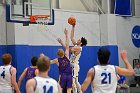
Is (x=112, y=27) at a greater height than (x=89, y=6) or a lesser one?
lesser

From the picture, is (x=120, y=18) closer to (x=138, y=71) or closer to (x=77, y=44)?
(x=138, y=71)

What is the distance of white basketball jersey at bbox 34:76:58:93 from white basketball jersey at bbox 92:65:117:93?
3.00ft

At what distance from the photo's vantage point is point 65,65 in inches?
403

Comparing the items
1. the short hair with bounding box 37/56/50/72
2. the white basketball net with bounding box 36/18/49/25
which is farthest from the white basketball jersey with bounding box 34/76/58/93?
the white basketball net with bounding box 36/18/49/25

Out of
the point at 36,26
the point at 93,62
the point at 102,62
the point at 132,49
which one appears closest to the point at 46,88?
the point at 102,62

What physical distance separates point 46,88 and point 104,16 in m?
11.5

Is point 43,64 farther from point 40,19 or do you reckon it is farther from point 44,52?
point 44,52

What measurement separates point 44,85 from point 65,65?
19.3 feet

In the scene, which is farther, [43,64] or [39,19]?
[39,19]

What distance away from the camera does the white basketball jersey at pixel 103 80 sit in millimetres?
5191

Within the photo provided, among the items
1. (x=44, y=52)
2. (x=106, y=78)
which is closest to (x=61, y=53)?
(x=44, y=52)

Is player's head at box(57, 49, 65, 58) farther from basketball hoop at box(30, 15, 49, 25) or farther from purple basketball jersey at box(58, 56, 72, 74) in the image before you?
basketball hoop at box(30, 15, 49, 25)

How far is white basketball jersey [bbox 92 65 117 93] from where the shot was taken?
519cm

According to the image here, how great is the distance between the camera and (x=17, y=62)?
37.7ft
